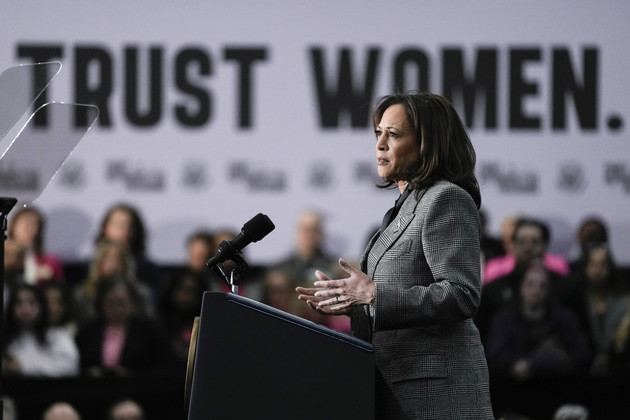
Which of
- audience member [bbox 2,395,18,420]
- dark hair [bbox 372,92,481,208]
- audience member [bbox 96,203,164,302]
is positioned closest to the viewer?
dark hair [bbox 372,92,481,208]

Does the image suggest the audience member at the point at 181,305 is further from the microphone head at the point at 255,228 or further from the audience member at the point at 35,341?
the microphone head at the point at 255,228

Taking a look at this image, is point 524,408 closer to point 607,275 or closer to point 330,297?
point 607,275

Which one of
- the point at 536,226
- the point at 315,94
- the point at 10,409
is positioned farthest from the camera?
the point at 315,94

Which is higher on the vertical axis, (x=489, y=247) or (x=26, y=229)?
(x=26, y=229)

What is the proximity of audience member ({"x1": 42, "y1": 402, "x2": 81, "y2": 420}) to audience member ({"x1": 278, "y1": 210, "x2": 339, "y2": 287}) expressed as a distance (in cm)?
150

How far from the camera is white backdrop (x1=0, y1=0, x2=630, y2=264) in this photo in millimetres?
7062

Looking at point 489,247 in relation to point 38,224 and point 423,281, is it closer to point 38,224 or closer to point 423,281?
point 38,224

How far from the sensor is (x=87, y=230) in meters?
6.88

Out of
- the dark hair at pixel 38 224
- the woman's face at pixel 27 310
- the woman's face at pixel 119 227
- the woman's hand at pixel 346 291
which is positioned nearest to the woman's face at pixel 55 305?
the woman's face at pixel 27 310

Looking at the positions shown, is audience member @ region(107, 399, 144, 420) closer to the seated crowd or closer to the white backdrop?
the seated crowd

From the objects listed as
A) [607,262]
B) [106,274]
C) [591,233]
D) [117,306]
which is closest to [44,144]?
[117,306]

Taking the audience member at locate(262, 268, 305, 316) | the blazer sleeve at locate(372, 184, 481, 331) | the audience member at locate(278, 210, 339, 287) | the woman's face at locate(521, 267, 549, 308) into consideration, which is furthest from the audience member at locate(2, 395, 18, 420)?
the blazer sleeve at locate(372, 184, 481, 331)

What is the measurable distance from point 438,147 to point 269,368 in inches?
27.9

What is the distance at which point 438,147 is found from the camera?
8.97 ft
